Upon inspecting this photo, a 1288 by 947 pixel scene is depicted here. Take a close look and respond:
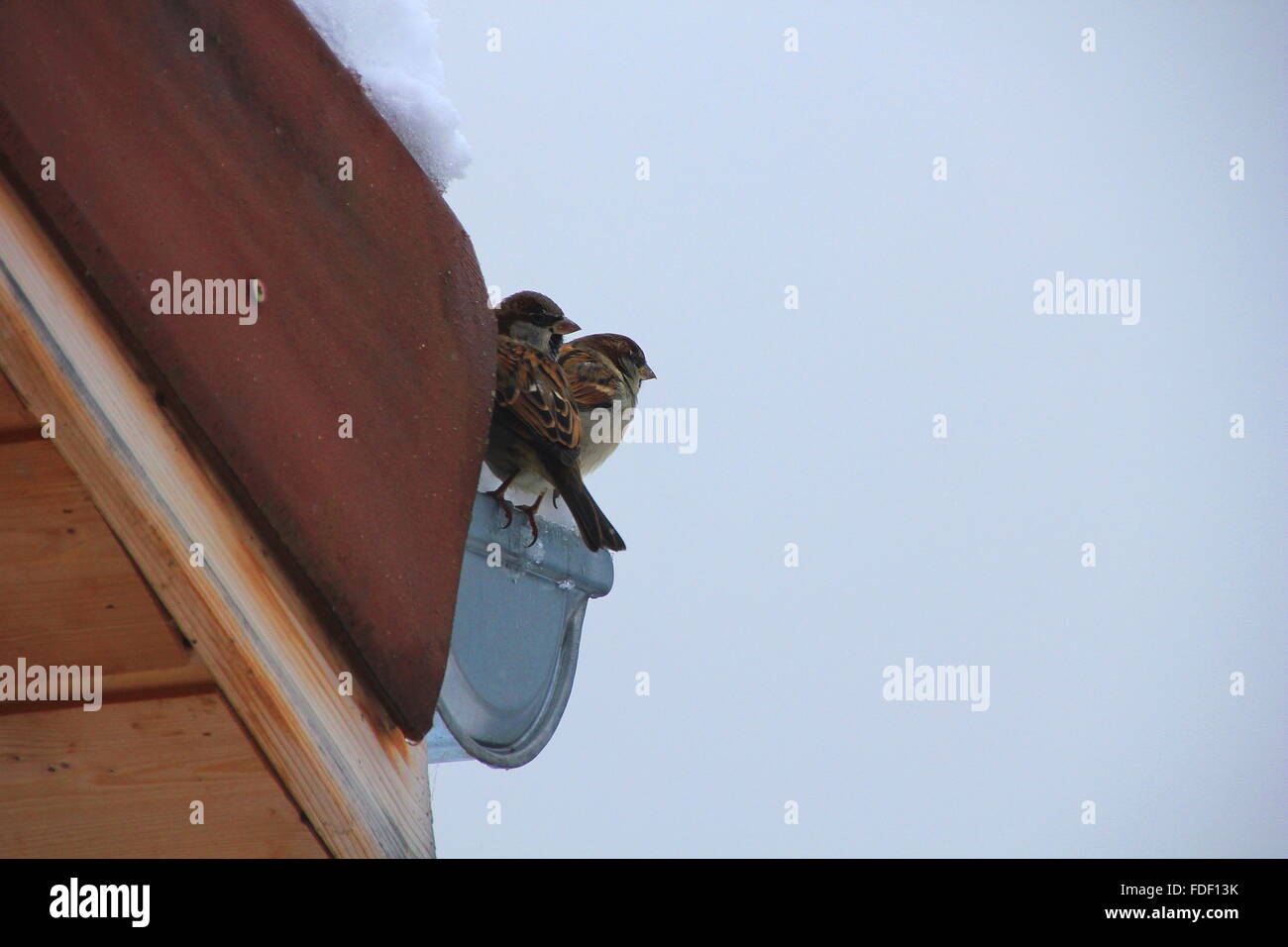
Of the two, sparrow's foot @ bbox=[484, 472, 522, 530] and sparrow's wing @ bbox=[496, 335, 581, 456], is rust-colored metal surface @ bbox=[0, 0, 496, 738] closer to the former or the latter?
sparrow's foot @ bbox=[484, 472, 522, 530]

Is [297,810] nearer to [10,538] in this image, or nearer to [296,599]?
[296,599]

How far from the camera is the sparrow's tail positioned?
107 inches

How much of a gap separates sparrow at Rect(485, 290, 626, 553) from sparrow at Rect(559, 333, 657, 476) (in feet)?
1.36

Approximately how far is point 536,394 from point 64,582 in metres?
2.06

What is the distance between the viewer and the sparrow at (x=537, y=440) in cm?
279

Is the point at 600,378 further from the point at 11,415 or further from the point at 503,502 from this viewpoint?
the point at 11,415

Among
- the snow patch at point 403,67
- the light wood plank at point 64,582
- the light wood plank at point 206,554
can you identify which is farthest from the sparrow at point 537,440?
the light wood plank at point 64,582

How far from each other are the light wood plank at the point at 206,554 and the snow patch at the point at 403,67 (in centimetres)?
78

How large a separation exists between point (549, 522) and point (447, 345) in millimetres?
760

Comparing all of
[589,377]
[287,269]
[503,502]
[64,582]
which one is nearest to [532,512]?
[503,502]

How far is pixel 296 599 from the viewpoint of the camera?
1502mm

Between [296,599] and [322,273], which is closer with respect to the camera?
[296,599]

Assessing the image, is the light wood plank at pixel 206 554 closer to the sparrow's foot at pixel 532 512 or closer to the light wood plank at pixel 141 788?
the light wood plank at pixel 141 788
